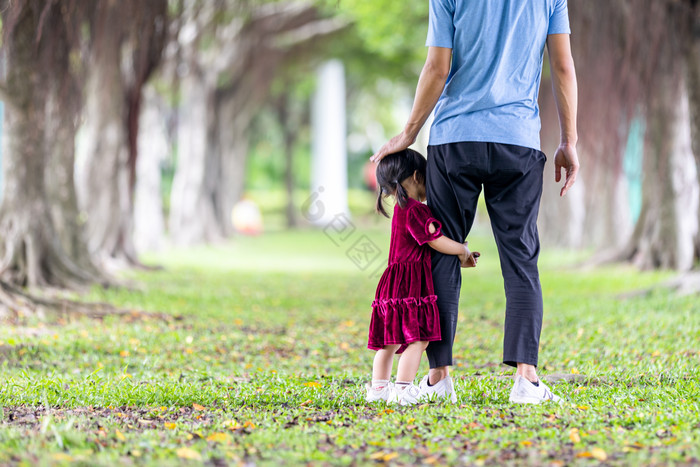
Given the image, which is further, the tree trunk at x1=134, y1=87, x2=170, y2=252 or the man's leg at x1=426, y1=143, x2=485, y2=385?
the tree trunk at x1=134, y1=87, x2=170, y2=252

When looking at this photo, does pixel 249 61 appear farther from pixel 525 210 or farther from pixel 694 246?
pixel 525 210

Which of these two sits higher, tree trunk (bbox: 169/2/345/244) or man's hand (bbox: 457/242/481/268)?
tree trunk (bbox: 169/2/345/244)

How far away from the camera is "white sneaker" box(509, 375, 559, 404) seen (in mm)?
3756

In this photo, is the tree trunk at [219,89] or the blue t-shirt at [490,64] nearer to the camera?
the blue t-shirt at [490,64]

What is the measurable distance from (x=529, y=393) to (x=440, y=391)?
39 cm

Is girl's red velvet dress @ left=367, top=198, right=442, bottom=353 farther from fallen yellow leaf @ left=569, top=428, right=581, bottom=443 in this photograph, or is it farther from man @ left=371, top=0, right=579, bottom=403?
fallen yellow leaf @ left=569, top=428, right=581, bottom=443

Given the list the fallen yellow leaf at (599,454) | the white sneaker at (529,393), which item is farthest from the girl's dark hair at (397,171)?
the fallen yellow leaf at (599,454)

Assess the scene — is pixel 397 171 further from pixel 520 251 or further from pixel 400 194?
pixel 520 251

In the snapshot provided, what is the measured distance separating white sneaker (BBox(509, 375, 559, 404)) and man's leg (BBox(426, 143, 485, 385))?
0.32 m

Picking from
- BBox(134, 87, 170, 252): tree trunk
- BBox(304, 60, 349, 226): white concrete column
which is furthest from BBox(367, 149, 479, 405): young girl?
BBox(304, 60, 349, 226): white concrete column

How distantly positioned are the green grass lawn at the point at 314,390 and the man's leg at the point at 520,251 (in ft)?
0.86

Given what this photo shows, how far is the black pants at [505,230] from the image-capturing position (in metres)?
3.77

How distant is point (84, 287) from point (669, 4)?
6.73m

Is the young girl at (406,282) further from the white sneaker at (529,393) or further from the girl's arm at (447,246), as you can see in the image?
the white sneaker at (529,393)
